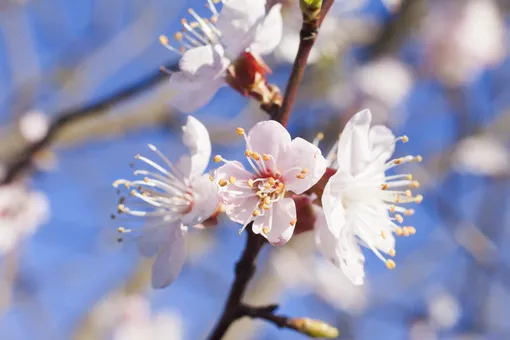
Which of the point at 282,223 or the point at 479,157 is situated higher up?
the point at 282,223

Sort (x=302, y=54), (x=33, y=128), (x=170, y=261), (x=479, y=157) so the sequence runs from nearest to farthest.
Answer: (x=302, y=54)
(x=170, y=261)
(x=33, y=128)
(x=479, y=157)

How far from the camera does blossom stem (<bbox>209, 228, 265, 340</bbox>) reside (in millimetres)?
791

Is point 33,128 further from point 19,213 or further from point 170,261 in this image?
point 170,261

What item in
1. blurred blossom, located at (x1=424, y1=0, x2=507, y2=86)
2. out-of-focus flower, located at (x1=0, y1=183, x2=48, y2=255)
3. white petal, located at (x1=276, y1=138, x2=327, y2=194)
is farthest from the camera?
blurred blossom, located at (x1=424, y1=0, x2=507, y2=86)

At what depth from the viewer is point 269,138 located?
727 millimetres

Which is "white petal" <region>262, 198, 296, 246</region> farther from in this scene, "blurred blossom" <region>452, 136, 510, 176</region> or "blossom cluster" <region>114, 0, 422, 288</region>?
"blurred blossom" <region>452, 136, 510, 176</region>

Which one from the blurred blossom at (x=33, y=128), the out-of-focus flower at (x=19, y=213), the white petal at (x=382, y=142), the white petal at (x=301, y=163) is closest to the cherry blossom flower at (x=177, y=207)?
the white petal at (x=301, y=163)

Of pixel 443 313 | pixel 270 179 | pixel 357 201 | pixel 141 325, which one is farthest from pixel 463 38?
pixel 270 179

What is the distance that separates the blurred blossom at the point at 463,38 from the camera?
2.59 meters

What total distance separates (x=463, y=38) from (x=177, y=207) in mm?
2203

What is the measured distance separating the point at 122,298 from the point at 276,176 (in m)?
2.23

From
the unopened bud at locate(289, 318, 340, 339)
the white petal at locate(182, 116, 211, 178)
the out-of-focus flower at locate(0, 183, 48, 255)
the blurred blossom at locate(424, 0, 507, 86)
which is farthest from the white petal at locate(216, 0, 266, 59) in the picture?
the blurred blossom at locate(424, 0, 507, 86)

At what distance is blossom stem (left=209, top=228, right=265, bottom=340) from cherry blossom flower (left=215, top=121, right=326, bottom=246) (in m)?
0.05

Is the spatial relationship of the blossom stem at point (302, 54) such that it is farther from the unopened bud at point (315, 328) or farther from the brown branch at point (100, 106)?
the brown branch at point (100, 106)
